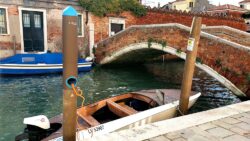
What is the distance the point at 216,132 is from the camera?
2.67 meters

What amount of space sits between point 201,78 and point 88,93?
492 cm

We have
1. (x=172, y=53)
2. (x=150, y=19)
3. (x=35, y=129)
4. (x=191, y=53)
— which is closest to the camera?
(x=35, y=129)

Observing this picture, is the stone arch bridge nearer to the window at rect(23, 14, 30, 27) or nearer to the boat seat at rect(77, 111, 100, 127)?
the window at rect(23, 14, 30, 27)

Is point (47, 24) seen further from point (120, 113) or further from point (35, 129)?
point (35, 129)

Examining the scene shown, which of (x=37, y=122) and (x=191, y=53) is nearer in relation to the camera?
(x=37, y=122)

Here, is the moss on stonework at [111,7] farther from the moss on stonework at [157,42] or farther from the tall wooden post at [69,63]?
the tall wooden post at [69,63]

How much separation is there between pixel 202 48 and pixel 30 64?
5.83 m

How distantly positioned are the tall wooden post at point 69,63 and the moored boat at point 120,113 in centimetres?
47

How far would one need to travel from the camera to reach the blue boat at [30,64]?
26.0ft

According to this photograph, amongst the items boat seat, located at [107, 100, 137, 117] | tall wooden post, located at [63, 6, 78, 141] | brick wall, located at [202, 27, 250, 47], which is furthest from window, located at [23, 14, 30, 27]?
tall wooden post, located at [63, 6, 78, 141]

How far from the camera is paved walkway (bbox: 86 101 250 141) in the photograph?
2484 millimetres

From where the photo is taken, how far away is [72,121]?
216 centimetres

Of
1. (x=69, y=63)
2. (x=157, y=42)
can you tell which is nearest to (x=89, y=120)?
(x=69, y=63)

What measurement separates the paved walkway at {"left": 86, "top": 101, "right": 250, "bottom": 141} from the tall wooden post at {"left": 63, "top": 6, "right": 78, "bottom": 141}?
0.43m
